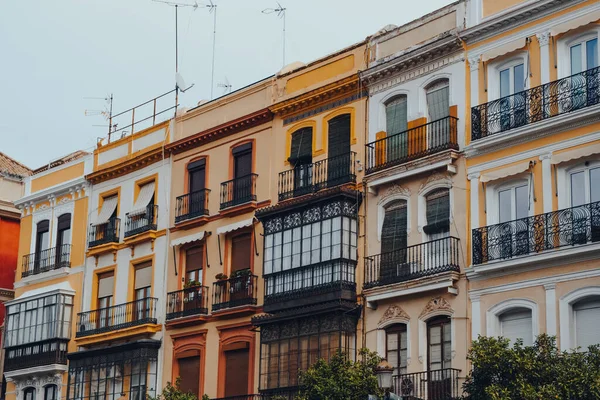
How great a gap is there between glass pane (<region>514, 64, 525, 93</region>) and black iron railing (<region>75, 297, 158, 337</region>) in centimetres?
1417

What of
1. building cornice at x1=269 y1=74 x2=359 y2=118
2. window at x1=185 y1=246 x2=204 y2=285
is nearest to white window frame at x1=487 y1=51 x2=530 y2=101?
building cornice at x1=269 y1=74 x2=359 y2=118

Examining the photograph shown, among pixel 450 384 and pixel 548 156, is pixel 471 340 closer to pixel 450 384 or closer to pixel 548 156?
pixel 450 384

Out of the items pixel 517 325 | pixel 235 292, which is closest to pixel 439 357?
pixel 517 325

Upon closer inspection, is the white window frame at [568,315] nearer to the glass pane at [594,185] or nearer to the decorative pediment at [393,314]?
the glass pane at [594,185]

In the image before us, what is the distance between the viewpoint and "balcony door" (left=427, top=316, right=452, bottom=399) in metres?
28.2

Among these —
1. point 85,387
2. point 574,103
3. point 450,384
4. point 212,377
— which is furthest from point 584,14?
point 85,387

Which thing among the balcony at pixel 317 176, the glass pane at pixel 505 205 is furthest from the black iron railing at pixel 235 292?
the glass pane at pixel 505 205

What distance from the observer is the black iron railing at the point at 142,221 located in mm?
38469

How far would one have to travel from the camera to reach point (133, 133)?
40969mm

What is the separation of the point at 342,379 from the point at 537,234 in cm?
561

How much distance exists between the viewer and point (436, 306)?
29125 millimetres

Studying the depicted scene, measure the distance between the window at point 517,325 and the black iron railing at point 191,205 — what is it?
11748mm

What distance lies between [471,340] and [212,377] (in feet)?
31.8

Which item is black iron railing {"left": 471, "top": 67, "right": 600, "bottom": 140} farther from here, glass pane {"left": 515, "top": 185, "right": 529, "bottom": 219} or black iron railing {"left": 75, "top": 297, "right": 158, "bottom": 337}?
black iron railing {"left": 75, "top": 297, "right": 158, "bottom": 337}
